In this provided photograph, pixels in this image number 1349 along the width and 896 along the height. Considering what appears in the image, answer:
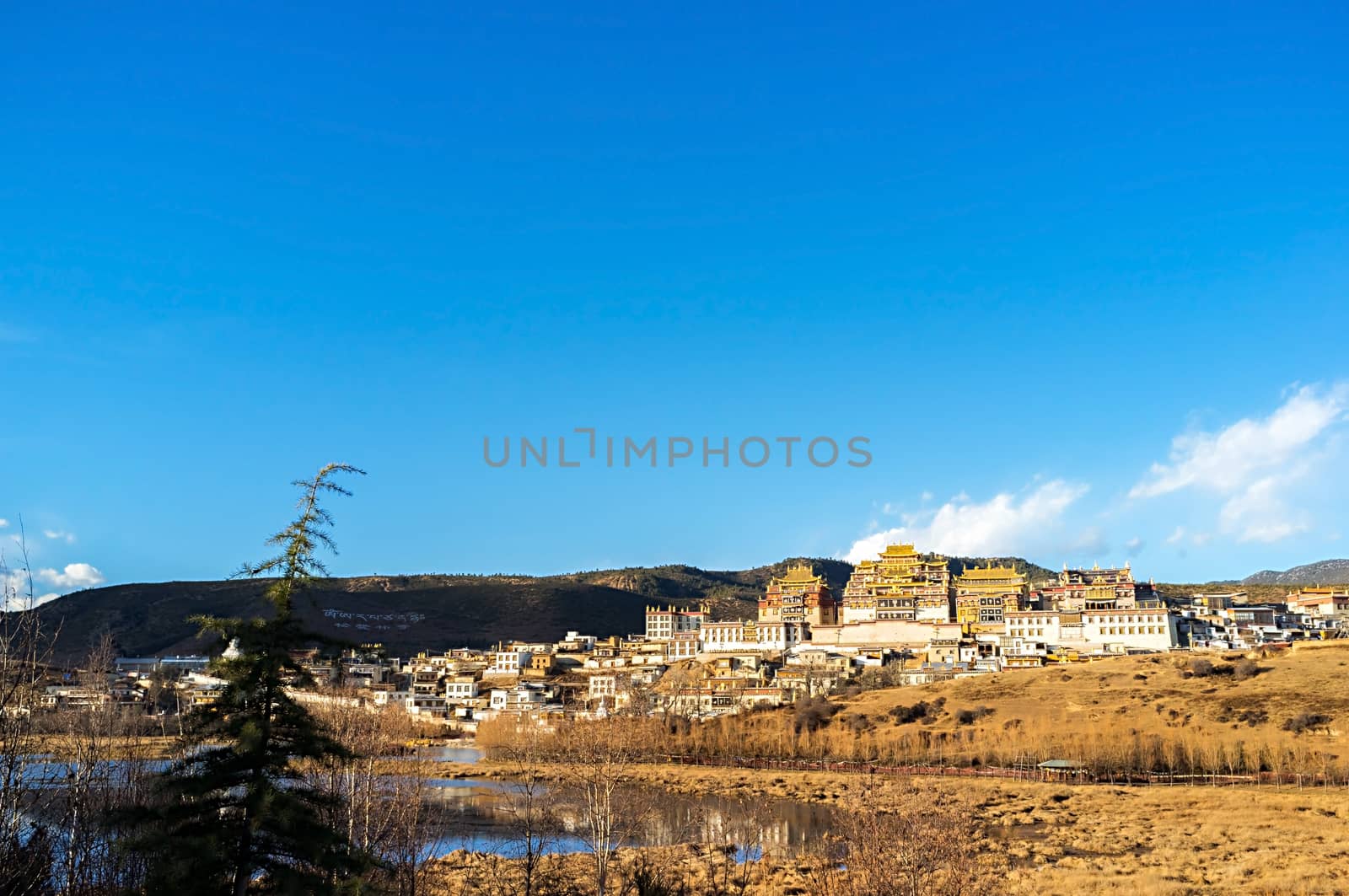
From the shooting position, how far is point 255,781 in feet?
43.4

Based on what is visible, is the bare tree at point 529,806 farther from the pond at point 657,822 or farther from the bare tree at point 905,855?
the bare tree at point 905,855

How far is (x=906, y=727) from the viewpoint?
76.6 m

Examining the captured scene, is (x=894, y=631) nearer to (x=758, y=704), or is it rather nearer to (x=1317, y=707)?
(x=758, y=704)

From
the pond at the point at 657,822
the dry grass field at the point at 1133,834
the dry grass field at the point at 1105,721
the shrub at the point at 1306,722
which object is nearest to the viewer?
the dry grass field at the point at 1133,834

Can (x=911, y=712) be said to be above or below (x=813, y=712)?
above

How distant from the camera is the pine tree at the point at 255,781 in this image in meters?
12.7

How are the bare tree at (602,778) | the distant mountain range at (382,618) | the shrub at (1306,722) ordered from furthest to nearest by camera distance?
the distant mountain range at (382,618) < the shrub at (1306,722) < the bare tree at (602,778)

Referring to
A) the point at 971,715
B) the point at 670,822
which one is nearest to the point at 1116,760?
the point at 971,715

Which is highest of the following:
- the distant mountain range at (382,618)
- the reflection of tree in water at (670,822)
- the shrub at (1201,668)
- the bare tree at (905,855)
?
the distant mountain range at (382,618)

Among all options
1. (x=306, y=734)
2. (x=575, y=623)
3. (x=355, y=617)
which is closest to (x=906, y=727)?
(x=306, y=734)

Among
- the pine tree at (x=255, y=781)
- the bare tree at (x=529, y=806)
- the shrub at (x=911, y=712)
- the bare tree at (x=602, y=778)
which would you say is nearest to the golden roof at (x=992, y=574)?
the shrub at (x=911, y=712)

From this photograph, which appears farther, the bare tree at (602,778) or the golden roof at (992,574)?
the golden roof at (992,574)

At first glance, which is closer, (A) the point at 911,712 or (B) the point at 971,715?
(B) the point at 971,715

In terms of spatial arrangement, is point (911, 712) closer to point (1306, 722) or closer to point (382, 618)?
point (1306, 722)
